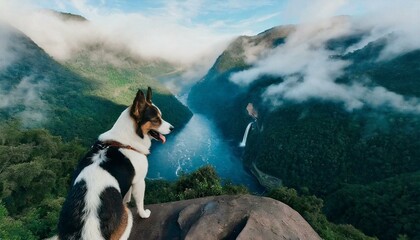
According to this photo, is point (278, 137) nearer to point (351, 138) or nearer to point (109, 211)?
point (351, 138)

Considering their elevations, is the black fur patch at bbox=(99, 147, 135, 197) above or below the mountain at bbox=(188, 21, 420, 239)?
above

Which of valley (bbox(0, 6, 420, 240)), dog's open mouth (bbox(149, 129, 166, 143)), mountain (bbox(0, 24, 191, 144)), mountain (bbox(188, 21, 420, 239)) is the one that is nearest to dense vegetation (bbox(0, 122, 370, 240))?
valley (bbox(0, 6, 420, 240))

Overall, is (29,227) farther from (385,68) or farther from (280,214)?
(385,68)

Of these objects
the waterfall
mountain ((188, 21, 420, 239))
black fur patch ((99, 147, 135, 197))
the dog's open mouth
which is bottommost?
the waterfall

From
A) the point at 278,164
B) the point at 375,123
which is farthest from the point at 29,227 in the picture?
the point at 375,123

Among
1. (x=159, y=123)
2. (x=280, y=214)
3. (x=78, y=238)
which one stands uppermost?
(x=159, y=123)

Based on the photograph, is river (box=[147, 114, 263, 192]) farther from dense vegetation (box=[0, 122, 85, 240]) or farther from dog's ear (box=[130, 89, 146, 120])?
dog's ear (box=[130, 89, 146, 120])
